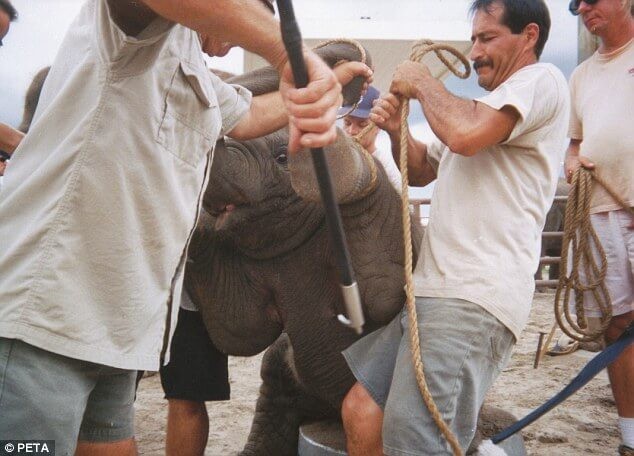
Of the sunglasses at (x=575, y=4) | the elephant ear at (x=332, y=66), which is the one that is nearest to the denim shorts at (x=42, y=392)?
the elephant ear at (x=332, y=66)

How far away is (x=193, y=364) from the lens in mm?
3088

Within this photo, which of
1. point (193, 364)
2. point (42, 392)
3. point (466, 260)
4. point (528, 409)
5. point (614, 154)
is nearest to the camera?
point (42, 392)

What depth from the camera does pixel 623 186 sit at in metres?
3.75

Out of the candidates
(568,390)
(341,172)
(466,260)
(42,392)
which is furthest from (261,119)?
(568,390)

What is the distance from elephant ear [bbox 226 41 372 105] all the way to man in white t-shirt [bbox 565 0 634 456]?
1701 millimetres

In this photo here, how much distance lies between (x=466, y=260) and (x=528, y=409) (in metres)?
2.70

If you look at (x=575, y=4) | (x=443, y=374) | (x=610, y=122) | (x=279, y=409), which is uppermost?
(x=575, y=4)

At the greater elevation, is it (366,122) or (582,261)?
(366,122)

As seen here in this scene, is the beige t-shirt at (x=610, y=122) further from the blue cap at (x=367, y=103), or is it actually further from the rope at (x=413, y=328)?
the rope at (x=413, y=328)

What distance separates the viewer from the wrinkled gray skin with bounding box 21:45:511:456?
8.36 ft

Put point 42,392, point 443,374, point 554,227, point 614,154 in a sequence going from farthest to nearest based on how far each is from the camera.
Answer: point 554,227 → point 614,154 → point 443,374 → point 42,392

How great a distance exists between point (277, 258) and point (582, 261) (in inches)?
74.9

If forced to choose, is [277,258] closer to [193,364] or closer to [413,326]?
[193,364]

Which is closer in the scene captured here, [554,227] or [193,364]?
[193,364]
